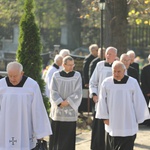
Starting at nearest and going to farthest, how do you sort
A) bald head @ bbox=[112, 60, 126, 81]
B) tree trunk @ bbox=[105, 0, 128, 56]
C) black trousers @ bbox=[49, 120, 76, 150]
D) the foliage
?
bald head @ bbox=[112, 60, 126, 81]
black trousers @ bbox=[49, 120, 76, 150]
tree trunk @ bbox=[105, 0, 128, 56]
the foliage

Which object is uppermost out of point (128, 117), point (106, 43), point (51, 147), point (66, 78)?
point (106, 43)

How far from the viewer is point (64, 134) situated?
9641 mm

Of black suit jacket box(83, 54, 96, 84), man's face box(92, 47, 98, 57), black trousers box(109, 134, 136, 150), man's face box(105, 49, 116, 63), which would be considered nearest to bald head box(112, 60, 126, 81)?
black trousers box(109, 134, 136, 150)

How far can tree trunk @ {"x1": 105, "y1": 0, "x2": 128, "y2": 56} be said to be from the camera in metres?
14.1

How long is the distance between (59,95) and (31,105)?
7.17 ft

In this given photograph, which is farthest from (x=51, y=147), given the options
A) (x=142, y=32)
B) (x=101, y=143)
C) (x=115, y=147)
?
(x=142, y=32)

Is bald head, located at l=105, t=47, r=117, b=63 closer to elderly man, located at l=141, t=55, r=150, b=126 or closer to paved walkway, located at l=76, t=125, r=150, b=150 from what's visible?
paved walkway, located at l=76, t=125, r=150, b=150

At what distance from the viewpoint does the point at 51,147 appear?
987 cm

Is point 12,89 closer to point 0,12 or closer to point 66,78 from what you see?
point 66,78

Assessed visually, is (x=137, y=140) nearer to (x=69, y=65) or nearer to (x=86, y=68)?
(x=86, y=68)

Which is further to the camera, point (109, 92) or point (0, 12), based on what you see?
point (0, 12)

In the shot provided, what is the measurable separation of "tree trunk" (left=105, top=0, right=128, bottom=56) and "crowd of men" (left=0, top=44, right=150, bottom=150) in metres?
2.95

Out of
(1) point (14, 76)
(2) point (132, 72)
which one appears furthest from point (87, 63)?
(1) point (14, 76)

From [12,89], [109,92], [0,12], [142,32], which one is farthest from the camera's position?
[142,32]
